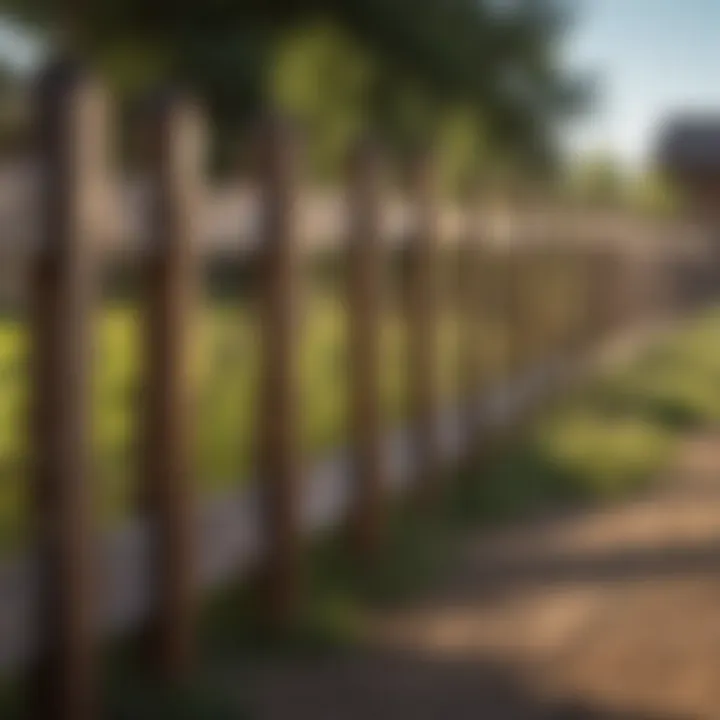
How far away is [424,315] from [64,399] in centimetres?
345

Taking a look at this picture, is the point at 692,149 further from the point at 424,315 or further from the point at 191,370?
the point at 191,370

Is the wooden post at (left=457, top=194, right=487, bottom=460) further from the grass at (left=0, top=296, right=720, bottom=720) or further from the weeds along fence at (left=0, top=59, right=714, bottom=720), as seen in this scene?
the grass at (left=0, top=296, right=720, bottom=720)

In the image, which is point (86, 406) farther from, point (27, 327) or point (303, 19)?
point (303, 19)

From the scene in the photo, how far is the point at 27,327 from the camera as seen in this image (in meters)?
3.41

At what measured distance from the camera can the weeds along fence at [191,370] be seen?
11.3 feet

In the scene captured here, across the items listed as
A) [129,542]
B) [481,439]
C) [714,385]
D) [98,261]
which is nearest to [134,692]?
[129,542]

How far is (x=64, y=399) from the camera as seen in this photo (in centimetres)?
345

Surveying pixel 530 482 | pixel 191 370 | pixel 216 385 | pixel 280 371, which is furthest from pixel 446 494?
pixel 191 370

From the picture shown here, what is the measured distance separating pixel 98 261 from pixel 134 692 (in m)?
0.77

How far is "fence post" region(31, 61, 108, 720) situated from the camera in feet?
11.2

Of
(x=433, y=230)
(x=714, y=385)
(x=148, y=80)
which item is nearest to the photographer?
(x=433, y=230)

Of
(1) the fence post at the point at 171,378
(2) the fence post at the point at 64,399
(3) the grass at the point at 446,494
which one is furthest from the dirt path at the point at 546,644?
(2) the fence post at the point at 64,399

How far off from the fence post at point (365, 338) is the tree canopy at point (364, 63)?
9.40 feet

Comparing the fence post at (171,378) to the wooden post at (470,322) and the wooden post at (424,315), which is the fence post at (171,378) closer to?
the wooden post at (424,315)
